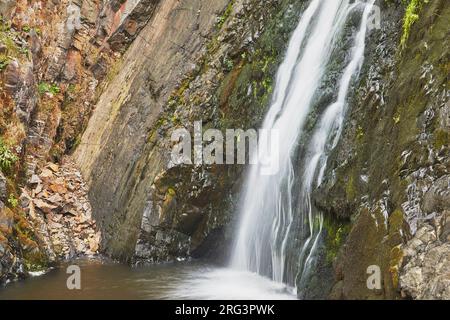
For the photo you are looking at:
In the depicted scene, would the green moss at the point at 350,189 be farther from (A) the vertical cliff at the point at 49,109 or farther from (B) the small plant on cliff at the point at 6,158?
(B) the small plant on cliff at the point at 6,158

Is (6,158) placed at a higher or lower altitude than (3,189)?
higher

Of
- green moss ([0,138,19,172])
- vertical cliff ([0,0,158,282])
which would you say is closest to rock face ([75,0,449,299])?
vertical cliff ([0,0,158,282])

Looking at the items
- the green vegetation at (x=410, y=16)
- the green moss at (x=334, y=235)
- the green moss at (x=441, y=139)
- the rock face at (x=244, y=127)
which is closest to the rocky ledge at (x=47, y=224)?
the rock face at (x=244, y=127)

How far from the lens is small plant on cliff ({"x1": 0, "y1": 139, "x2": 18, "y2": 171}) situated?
11523 mm

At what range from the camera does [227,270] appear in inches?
412

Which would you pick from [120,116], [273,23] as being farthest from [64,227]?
[273,23]

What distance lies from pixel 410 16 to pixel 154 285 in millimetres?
6740

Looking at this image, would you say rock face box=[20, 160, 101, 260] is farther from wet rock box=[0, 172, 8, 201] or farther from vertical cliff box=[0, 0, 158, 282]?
wet rock box=[0, 172, 8, 201]

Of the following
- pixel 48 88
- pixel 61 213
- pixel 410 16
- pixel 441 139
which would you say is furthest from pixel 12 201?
pixel 441 139

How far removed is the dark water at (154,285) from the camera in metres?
8.49

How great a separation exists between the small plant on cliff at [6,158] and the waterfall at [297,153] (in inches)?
232

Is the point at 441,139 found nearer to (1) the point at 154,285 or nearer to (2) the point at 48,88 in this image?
(1) the point at 154,285

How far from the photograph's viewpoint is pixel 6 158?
1155 centimetres

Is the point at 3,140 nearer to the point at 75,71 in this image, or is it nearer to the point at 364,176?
the point at 75,71
